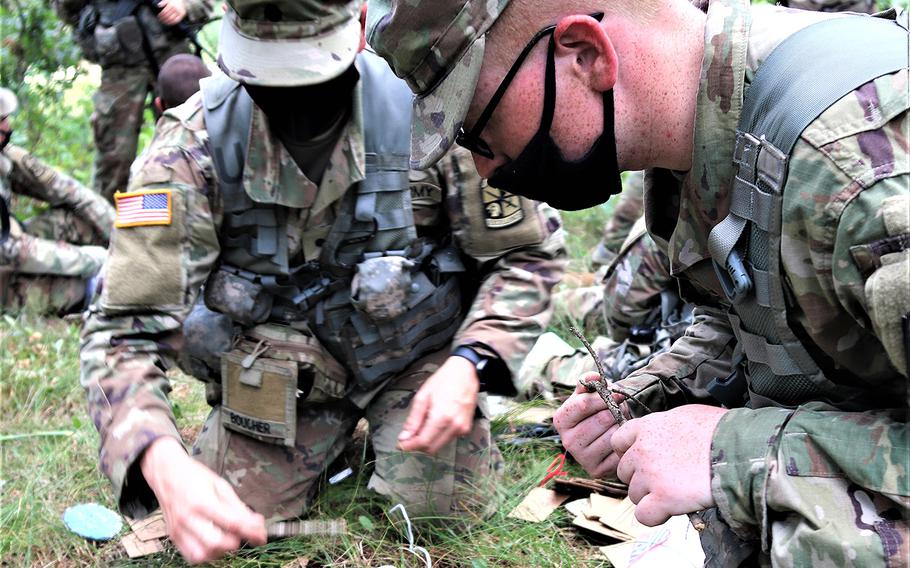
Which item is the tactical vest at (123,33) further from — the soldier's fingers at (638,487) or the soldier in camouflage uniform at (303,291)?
the soldier's fingers at (638,487)

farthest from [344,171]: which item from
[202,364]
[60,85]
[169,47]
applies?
[60,85]

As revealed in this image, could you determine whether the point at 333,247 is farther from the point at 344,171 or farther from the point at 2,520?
the point at 2,520

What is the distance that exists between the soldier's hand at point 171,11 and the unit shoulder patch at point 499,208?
4220 mm

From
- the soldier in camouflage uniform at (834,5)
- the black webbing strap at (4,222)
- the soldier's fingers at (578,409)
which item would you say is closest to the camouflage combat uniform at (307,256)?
the soldier's fingers at (578,409)

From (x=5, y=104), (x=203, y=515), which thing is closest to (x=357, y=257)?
(x=203, y=515)

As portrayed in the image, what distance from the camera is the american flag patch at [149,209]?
8.89 ft

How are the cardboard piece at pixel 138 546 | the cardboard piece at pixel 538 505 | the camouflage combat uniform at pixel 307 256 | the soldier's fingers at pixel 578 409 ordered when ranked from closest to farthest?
the soldier's fingers at pixel 578 409 → the camouflage combat uniform at pixel 307 256 → the cardboard piece at pixel 138 546 → the cardboard piece at pixel 538 505

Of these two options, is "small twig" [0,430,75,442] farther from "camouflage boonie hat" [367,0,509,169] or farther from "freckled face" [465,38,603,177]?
"freckled face" [465,38,603,177]

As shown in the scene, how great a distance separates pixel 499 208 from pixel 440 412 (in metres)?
0.83

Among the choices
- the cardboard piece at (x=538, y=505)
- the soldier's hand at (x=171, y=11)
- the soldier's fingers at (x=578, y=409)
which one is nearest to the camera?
the soldier's fingers at (x=578, y=409)

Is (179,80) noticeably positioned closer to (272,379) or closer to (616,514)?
(272,379)

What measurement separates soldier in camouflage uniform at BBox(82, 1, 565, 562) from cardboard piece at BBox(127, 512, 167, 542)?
27 centimetres

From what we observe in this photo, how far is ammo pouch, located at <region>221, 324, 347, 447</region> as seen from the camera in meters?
3.06

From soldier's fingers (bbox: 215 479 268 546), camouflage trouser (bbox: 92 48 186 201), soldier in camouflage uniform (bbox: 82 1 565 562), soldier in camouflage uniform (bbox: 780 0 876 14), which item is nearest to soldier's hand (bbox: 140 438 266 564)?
soldier's fingers (bbox: 215 479 268 546)
